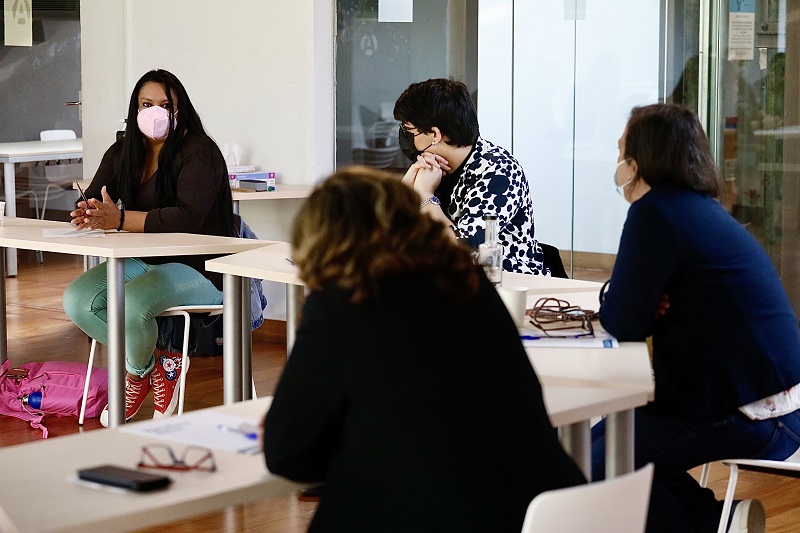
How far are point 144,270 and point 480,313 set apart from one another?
283 centimetres

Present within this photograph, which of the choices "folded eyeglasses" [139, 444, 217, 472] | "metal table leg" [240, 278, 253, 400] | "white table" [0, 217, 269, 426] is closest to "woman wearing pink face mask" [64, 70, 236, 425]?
"white table" [0, 217, 269, 426]

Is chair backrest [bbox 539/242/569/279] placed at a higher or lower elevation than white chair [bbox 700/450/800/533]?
higher

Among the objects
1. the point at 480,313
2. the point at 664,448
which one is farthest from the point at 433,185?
the point at 480,313

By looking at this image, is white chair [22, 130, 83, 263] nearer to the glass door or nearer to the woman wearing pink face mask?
the woman wearing pink face mask

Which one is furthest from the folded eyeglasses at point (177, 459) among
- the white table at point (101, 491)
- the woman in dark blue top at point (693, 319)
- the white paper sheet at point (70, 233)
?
the white paper sheet at point (70, 233)

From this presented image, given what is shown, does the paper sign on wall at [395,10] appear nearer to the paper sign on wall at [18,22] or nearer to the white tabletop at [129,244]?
the white tabletop at [129,244]

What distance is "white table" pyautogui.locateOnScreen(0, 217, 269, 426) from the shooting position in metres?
3.69

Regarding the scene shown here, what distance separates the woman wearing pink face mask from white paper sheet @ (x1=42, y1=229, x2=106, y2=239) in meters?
0.03

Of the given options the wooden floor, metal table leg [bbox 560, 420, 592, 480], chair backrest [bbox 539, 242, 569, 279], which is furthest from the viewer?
chair backrest [bbox 539, 242, 569, 279]

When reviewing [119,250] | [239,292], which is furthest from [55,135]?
[239,292]

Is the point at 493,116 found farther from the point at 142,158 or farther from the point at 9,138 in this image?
the point at 9,138

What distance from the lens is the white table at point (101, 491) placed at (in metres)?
1.51

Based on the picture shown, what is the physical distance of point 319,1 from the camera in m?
5.67

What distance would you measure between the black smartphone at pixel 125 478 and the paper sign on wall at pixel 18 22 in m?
7.50
